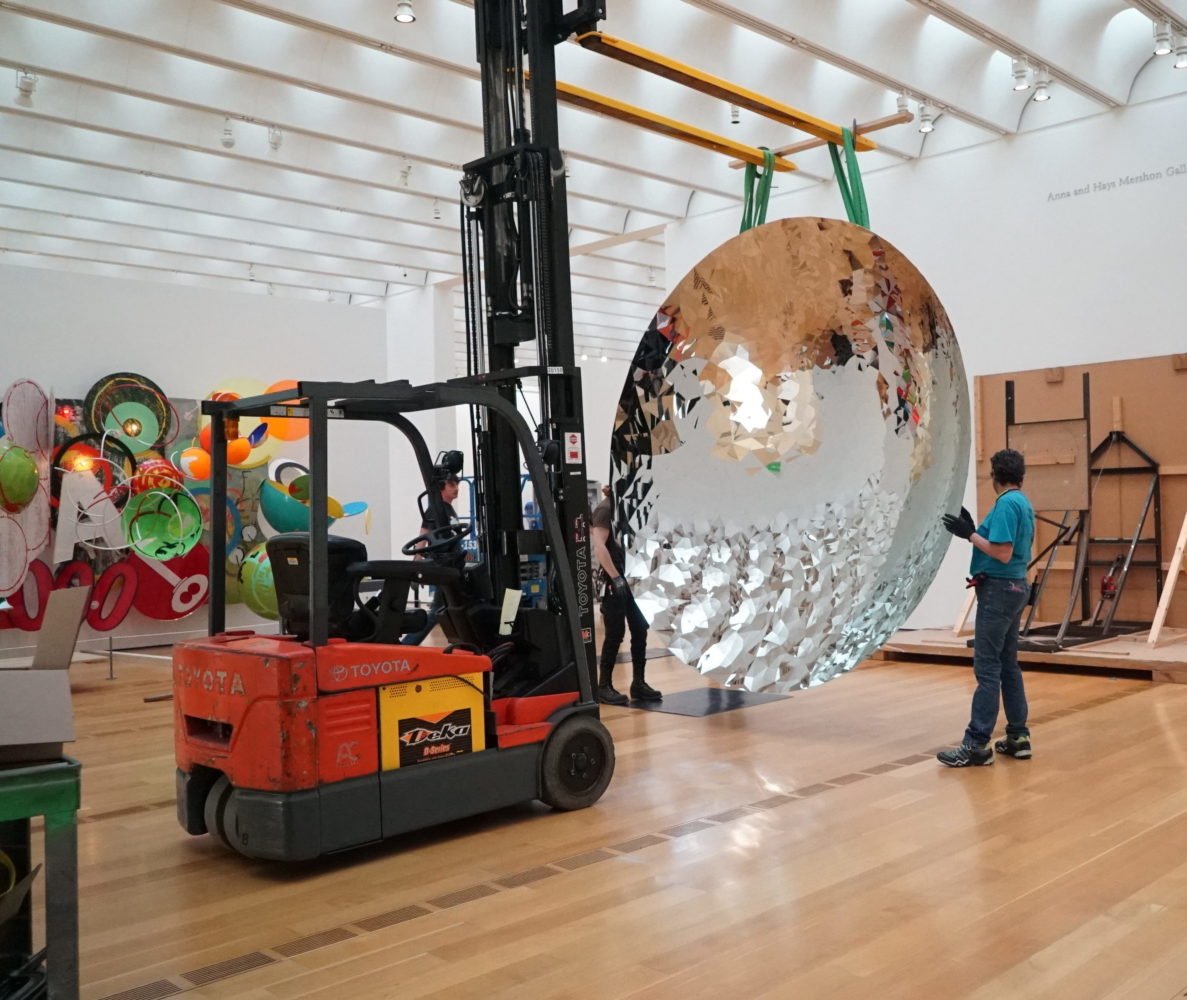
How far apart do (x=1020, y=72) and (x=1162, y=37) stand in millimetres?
924

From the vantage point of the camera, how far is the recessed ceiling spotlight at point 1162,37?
7648 millimetres

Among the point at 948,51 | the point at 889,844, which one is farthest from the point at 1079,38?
the point at 889,844

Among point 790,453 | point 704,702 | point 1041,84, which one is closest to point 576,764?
point 790,453

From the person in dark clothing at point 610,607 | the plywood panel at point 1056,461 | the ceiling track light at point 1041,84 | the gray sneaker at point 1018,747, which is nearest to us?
the gray sneaker at point 1018,747

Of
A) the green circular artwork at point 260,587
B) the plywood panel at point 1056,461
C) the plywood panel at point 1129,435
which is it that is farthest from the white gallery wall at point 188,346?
the plywood panel at point 1056,461

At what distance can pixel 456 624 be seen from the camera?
491cm

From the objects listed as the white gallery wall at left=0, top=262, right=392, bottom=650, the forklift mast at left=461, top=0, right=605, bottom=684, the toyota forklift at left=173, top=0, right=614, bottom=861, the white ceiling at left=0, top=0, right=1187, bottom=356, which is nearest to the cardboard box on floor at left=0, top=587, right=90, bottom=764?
the toyota forklift at left=173, top=0, right=614, bottom=861

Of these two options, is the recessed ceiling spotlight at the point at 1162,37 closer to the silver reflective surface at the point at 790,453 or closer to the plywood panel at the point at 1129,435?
the plywood panel at the point at 1129,435

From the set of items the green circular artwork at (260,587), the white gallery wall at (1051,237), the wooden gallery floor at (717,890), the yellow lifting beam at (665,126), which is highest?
the white gallery wall at (1051,237)

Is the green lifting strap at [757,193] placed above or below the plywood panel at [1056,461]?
above

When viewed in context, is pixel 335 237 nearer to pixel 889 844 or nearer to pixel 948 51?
pixel 948 51

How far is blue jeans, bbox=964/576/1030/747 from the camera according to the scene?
5.03 meters

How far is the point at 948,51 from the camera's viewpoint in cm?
872

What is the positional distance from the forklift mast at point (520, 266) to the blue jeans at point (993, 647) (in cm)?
175
